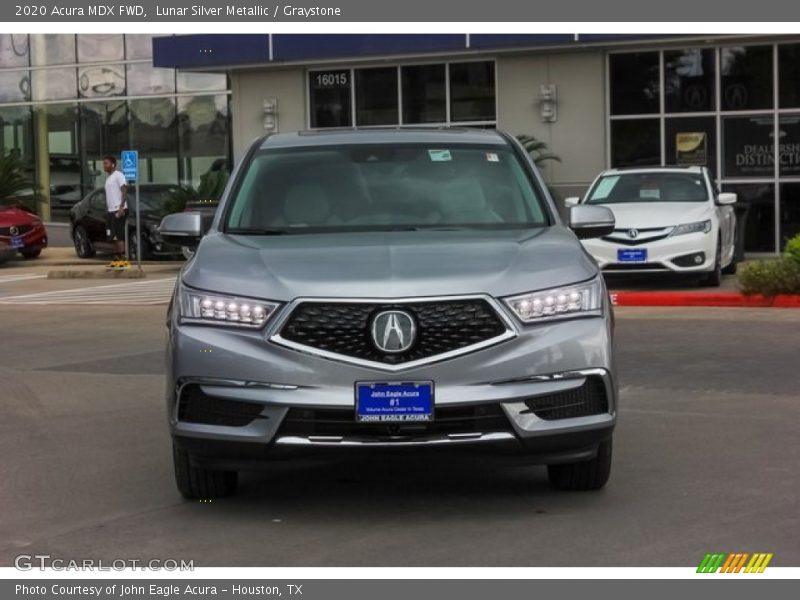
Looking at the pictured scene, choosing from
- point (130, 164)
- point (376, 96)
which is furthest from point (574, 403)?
point (376, 96)

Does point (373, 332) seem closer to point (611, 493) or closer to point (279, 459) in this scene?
point (279, 459)

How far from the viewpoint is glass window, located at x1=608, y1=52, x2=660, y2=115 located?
25.9 m

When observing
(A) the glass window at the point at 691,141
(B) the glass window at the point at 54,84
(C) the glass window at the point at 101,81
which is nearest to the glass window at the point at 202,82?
(C) the glass window at the point at 101,81

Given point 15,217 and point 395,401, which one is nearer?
point 395,401

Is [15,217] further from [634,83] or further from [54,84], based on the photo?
[634,83]

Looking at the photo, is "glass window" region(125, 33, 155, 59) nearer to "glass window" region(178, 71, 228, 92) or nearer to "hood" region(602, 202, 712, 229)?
"glass window" region(178, 71, 228, 92)

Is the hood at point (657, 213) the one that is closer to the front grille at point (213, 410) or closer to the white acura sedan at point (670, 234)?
the white acura sedan at point (670, 234)

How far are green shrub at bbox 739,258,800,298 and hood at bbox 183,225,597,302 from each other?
10175 mm

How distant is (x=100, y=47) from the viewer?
35.4 metres

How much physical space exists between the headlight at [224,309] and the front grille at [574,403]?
1.22m

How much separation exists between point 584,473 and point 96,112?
29872 mm

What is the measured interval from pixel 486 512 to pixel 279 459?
3.27ft

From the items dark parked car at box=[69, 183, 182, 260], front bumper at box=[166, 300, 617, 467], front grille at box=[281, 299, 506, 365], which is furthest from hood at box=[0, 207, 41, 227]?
front grille at box=[281, 299, 506, 365]

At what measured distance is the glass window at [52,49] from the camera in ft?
118
